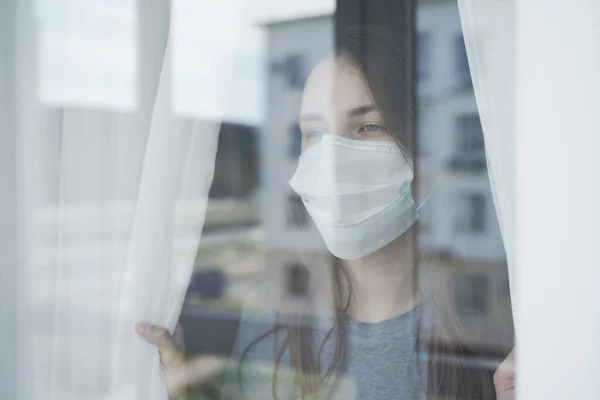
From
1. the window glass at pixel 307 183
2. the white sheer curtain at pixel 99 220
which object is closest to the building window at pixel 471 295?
the window glass at pixel 307 183

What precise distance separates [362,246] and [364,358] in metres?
0.26

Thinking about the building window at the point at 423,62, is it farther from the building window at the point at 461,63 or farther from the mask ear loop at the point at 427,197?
the mask ear loop at the point at 427,197

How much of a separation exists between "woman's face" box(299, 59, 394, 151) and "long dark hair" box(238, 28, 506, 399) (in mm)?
20

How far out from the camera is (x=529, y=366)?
95cm

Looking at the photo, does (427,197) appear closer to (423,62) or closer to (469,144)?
(469,144)

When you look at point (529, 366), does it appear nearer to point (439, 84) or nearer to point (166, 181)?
point (439, 84)

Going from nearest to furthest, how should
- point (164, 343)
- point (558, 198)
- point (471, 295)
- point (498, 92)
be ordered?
point (558, 198) → point (498, 92) → point (471, 295) → point (164, 343)

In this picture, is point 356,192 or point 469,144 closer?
point 469,144

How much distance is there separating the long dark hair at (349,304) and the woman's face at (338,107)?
0.02 metres

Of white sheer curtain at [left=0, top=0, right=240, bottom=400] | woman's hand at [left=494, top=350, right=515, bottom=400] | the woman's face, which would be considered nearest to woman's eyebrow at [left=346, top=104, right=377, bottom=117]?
the woman's face

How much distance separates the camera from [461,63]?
1188mm

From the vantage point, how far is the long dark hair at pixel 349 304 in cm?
126

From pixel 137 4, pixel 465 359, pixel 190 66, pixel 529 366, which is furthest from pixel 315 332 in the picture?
pixel 137 4

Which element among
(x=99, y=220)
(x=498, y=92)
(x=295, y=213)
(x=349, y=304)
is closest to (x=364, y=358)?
(x=349, y=304)
